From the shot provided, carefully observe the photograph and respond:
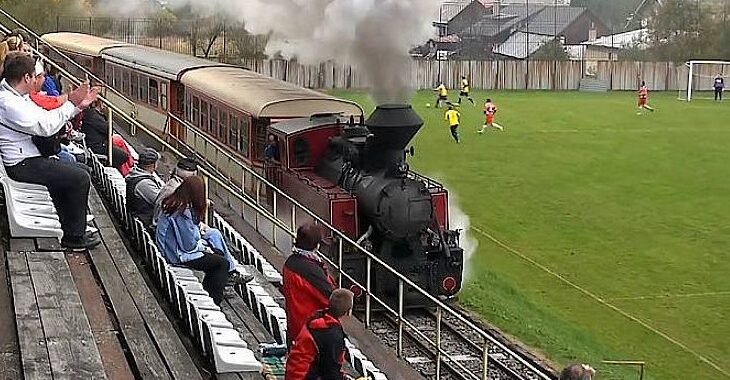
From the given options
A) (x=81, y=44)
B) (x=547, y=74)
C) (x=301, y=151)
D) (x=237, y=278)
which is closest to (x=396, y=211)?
(x=301, y=151)

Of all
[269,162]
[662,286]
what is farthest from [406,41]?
[662,286]

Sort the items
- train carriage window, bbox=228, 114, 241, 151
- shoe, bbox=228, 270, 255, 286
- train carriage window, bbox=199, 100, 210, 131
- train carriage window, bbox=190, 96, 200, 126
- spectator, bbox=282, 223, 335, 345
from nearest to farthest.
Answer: spectator, bbox=282, 223, 335, 345, shoe, bbox=228, 270, 255, 286, train carriage window, bbox=228, 114, 241, 151, train carriage window, bbox=199, 100, 210, 131, train carriage window, bbox=190, 96, 200, 126

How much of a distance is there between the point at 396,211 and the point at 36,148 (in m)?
6.56

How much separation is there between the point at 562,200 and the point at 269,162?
949 cm

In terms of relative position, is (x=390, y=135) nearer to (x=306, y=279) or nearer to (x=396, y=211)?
(x=396, y=211)

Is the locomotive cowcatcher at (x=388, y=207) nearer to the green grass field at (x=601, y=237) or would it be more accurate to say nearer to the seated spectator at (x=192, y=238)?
the green grass field at (x=601, y=237)

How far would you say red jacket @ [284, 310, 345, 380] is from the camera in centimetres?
604

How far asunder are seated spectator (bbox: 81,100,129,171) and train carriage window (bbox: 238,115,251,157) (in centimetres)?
471

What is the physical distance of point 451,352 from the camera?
12.5 m

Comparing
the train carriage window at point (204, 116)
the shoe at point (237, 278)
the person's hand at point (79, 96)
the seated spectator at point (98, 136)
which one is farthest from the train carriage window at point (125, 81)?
the person's hand at point (79, 96)

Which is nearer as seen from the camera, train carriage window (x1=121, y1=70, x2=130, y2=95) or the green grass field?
the green grass field

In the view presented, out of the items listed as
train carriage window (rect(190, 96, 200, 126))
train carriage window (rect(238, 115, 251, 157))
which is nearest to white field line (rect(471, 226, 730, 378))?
train carriage window (rect(238, 115, 251, 157))

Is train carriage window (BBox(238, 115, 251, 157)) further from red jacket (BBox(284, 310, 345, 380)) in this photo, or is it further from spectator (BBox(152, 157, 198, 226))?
red jacket (BBox(284, 310, 345, 380))

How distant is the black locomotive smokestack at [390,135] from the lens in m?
13.5
